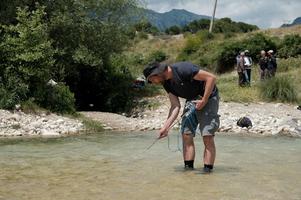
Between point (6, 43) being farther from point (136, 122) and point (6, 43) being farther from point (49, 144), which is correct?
point (49, 144)

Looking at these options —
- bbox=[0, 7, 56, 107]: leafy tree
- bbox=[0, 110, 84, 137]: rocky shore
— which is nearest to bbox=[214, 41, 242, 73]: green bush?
bbox=[0, 7, 56, 107]: leafy tree

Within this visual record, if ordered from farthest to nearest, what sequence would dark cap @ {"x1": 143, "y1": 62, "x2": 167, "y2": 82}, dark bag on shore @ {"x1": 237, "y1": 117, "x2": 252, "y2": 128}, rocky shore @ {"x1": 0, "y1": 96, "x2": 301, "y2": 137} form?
Result: dark bag on shore @ {"x1": 237, "y1": 117, "x2": 252, "y2": 128} < rocky shore @ {"x1": 0, "y1": 96, "x2": 301, "y2": 137} < dark cap @ {"x1": 143, "y1": 62, "x2": 167, "y2": 82}

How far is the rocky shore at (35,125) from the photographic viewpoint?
15.0 m

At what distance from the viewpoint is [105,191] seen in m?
6.96

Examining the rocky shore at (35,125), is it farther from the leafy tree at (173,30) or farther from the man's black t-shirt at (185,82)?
the leafy tree at (173,30)

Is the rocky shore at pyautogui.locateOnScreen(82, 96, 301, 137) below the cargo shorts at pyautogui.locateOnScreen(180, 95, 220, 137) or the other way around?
below

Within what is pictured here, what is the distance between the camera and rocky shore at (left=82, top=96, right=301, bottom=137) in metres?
15.8

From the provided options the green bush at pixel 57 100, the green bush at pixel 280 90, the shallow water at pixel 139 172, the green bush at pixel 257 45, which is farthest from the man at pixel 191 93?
the green bush at pixel 257 45

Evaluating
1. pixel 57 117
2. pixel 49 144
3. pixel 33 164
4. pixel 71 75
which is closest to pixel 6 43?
pixel 57 117

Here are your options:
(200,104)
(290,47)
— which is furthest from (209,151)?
(290,47)

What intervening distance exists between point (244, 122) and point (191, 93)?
8.82 m

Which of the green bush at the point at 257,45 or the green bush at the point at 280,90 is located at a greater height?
the green bush at the point at 257,45

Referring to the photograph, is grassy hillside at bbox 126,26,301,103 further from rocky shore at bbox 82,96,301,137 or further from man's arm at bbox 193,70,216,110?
man's arm at bbox 193,70,216,110

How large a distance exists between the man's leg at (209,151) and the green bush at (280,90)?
1378cm
